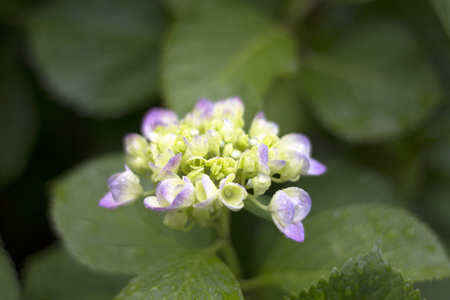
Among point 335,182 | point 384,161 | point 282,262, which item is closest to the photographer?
point 282,262

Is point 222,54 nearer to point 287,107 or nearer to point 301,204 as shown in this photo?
point 287,107

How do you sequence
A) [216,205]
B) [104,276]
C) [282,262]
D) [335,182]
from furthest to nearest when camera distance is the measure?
1. [335,182]
2. [104,276]
3. [282,262]
4. [216,205]

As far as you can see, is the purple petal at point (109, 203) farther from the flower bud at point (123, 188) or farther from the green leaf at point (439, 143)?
the green leaf at point (439, 143)

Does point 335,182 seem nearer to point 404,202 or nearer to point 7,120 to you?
point 404,202

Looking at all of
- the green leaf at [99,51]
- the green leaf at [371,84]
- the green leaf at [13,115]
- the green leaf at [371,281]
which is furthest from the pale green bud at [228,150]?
the green leaf at [13,115]

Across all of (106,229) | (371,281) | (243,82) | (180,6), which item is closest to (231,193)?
(371,281)

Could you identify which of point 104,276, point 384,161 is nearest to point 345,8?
point 384,161
